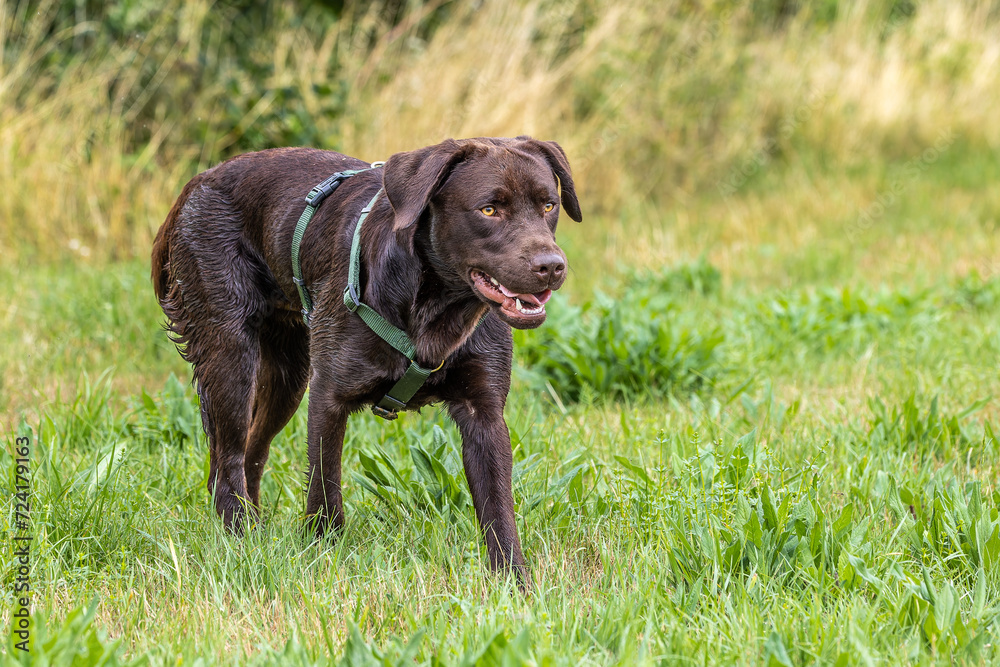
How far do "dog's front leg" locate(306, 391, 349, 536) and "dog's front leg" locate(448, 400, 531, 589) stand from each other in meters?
0.38

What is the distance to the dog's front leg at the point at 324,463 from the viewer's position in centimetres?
300

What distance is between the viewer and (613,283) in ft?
20.9

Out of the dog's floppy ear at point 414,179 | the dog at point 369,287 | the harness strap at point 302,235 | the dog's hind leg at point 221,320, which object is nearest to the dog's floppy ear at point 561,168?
the dog at point 369,287

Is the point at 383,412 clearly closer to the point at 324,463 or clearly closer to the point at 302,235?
the point at 324,463

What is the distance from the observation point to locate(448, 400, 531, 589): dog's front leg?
286 centimetres

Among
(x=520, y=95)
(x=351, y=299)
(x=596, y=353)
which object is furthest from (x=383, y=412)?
(x=520, y=95)

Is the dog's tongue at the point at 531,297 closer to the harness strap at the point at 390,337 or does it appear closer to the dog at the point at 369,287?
the dog at the point at 369,287

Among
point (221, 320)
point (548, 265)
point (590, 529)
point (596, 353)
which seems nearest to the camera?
point (548, 265)

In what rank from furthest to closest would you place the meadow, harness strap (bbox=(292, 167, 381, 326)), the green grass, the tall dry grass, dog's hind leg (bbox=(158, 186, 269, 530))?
the tall dry grass, dog's hind leg (bbox=(158, 186, 269, 530)), harness strap (bbox=(292, 167, 381, 326)), the meadow, the green grass

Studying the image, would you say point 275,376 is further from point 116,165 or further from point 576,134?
point 576,134

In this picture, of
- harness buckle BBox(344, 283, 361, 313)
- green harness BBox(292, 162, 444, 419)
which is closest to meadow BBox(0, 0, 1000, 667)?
green harness BBox(292, 162, 444, 419)

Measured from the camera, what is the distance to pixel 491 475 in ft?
9.62

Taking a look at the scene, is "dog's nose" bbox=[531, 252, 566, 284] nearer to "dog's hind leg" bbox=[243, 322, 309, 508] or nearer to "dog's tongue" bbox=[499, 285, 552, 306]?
"dog's tongue" bbox=[499, 285, 552, 306]

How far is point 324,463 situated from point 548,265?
37.7 inches
